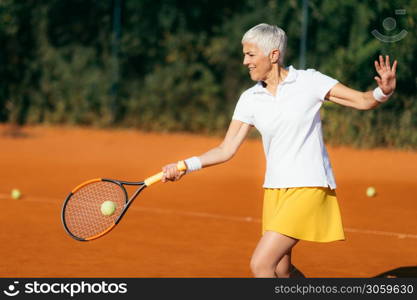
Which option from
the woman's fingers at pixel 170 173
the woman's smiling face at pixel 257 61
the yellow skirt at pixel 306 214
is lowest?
the yellow skirt at pixel 306 214

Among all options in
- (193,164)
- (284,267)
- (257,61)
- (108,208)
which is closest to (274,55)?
(257,61)

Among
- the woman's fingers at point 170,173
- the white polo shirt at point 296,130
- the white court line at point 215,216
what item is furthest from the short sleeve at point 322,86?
the white court line at point 215,216

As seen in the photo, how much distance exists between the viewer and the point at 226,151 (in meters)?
4.61

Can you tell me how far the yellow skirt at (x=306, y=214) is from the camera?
4.31 m

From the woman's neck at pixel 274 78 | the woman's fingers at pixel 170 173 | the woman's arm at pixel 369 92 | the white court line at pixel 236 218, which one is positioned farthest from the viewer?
the white court line at pixel 236 218

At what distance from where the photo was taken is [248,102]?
448 cm

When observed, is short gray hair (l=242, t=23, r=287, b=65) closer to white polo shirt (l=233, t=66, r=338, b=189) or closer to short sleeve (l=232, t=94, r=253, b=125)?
white polo shirt (l=233, t=66, r=338, b=189)

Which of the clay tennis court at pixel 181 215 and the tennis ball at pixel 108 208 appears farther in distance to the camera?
the clay tennis court at pixel 181 215

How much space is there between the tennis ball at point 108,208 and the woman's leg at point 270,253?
5.21ft

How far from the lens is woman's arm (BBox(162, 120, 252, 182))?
4.55 m

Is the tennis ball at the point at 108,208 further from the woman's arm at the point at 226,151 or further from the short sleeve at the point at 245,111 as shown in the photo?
the short sleeve at the point at 245,111

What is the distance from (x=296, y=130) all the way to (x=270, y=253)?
636mm

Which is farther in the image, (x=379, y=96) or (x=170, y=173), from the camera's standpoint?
(x=170, y=173)

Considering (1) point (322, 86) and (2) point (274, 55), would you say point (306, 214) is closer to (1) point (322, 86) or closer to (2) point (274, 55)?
(1) point (322, 86)
